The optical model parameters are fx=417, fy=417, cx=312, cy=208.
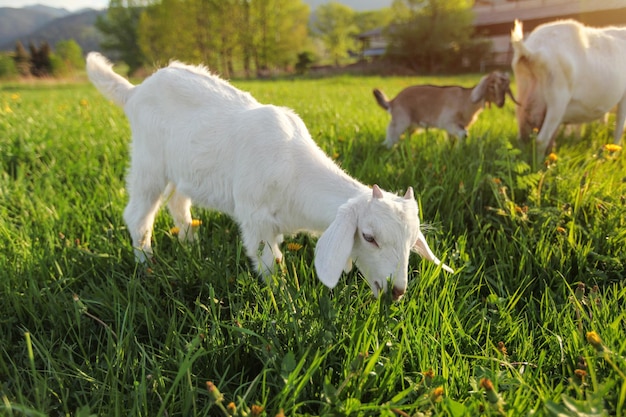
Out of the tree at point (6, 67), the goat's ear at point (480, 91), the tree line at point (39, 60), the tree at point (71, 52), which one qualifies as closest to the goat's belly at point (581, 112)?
the goat's ear at point (480, 91)

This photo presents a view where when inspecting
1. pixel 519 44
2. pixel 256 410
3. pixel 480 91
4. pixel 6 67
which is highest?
pixel 6 67

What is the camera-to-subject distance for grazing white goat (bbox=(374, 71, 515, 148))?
4762mm

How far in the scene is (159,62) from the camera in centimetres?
321

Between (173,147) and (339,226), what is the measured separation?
4.77 ft

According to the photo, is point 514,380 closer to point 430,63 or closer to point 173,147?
point 173,147

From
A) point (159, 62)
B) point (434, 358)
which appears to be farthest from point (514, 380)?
point (159, 62)

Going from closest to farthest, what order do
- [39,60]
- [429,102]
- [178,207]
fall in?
[178,207] → [429,102] → [39,60]

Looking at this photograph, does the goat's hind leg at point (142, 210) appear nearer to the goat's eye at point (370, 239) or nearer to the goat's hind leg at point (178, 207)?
the goat's hind leg at point (178, 207)

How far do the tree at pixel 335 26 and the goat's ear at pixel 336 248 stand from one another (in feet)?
214

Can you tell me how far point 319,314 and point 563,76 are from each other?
144 inches

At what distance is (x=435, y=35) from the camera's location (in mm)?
28641

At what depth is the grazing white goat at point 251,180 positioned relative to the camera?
5.36ft

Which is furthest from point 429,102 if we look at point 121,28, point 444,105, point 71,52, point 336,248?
point 71,52

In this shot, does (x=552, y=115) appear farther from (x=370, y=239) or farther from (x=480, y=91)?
(x=370, y=239)
